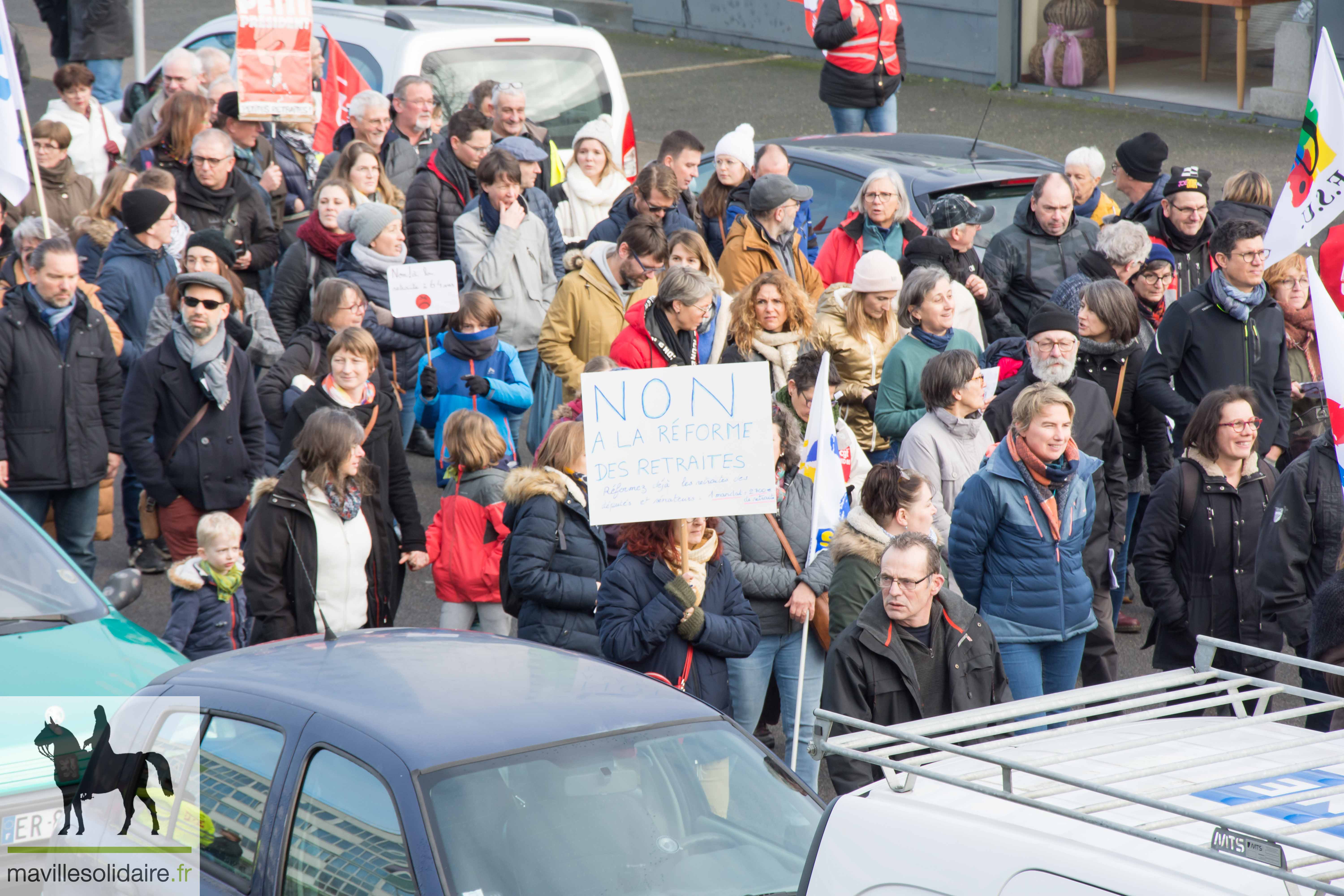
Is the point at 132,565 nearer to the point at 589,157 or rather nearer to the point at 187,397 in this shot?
the point at 187,397

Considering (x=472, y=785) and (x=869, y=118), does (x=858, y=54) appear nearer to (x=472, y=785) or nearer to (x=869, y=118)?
(x=869, y=118)

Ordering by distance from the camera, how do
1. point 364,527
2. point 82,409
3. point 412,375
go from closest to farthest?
point 364,527 < point 82,409 < point 412,375

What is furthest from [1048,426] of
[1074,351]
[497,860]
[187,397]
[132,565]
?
[132,565]

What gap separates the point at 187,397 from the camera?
24.5 ft

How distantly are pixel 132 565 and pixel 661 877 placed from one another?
568cm

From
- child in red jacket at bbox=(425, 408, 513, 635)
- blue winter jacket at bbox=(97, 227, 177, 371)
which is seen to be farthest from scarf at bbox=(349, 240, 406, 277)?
child in red jacket at bbox=(425, 408, 513, 635)

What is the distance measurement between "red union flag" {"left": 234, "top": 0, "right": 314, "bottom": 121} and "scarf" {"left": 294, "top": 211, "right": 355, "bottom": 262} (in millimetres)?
1969

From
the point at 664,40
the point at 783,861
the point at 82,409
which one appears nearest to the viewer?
the point at 783,861

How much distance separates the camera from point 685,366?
5.84m

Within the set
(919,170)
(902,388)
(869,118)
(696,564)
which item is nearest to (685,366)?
(696,564)

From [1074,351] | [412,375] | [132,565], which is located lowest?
[132,565]

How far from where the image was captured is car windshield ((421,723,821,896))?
3.75m

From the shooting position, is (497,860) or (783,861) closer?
(497,860)

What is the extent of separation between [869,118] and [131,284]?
6.82m
